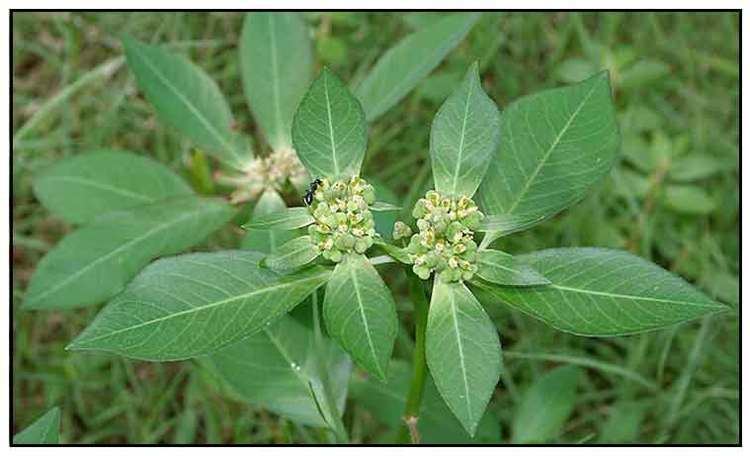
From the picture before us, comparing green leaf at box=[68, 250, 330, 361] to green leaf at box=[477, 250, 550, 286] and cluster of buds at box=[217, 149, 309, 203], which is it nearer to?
green leaf at box=[477, 250, 550, 286]

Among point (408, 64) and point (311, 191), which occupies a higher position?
point (408, 64)

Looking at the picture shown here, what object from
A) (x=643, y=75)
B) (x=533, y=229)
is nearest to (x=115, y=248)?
(x=533, y=229)

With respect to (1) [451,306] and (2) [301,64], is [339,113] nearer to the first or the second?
(1) [451,306]

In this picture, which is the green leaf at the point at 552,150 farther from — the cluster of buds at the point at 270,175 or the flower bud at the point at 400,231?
the cluster of buds at the point at 270,175

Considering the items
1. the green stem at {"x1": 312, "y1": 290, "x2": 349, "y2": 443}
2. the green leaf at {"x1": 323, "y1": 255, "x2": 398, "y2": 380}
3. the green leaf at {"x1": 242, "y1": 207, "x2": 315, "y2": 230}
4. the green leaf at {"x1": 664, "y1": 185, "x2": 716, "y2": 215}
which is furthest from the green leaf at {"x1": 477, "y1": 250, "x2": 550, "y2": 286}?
the green leaf at {"x1": 664, "y1": 185, "x2": 716, "y2": 215}

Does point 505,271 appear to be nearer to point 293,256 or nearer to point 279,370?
point 293,256

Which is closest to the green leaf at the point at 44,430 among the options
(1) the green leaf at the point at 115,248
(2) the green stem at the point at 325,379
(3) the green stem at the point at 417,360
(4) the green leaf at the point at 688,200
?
(1) the green leaf at the point at 115,248

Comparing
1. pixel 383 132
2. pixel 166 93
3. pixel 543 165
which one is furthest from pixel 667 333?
pixel 166 93
